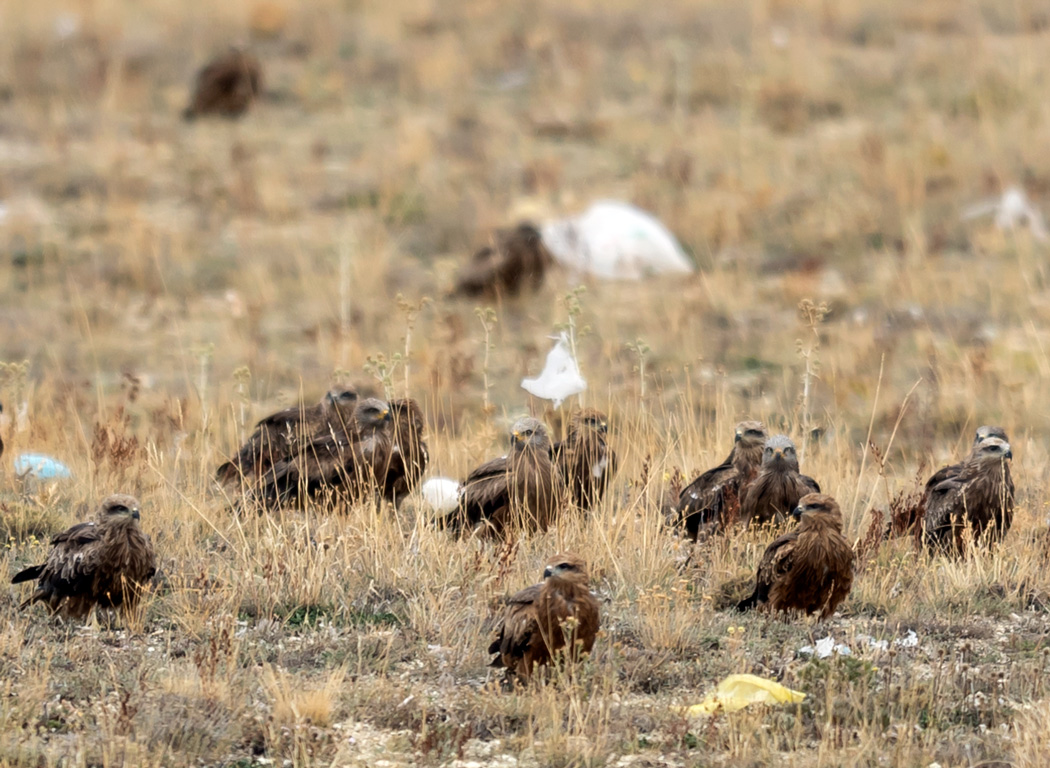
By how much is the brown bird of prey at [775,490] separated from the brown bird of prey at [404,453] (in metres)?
1.71

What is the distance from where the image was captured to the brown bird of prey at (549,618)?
566 cm

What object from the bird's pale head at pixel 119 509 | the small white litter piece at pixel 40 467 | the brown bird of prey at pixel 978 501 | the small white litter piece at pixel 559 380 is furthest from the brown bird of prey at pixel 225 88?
the brown bird of prey at pixel 978 501

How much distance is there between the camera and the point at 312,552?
705cm

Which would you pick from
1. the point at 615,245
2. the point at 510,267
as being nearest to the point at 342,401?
the point at 510,267

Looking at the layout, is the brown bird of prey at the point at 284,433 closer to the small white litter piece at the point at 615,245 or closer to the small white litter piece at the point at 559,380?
the small white litter piece at the point at 559,380

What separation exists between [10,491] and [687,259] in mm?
9640

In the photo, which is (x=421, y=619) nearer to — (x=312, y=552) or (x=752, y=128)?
(x=312, y=552)

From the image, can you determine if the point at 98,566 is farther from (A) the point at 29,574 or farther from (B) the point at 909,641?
(B) the point at 909,641

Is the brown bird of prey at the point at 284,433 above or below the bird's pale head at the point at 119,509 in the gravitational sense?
above

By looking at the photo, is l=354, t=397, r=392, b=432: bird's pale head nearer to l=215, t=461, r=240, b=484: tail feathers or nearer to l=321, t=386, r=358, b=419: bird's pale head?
l=321, t=386, r=358, b=419: bird's pale head

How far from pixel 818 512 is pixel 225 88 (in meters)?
15.7

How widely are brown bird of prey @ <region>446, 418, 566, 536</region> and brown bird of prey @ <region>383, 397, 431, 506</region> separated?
50 centimetres

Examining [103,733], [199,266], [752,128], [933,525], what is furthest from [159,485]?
[752,128]

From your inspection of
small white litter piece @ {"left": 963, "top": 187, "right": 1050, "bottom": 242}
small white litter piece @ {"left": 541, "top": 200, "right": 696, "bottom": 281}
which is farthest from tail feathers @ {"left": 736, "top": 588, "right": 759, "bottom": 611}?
small white litter piece @ {"left": 963, "top": 187, "right": 1050, "bottom": 242}
